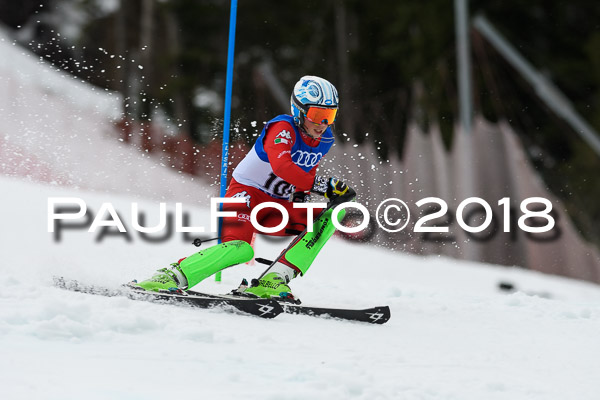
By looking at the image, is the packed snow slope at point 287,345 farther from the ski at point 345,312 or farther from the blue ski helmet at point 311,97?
the blue ski helmet at point 311,97

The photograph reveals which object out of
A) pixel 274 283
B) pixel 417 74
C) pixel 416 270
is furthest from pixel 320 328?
pixel 417 74

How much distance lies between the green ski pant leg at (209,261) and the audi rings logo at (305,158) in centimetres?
63

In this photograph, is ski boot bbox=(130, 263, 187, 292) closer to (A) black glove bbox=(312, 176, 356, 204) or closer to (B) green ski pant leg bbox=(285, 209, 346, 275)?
(B) green ski pant leg bbox=(285, 209, 346, 275)

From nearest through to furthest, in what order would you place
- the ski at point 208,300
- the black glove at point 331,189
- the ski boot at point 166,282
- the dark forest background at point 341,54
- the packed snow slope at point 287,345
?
the packed snow slope at point 287,345, the ski at point 208,300, the ski boot at point 166,282, the black glove at point 331,189, the dark forest background at point 341,54

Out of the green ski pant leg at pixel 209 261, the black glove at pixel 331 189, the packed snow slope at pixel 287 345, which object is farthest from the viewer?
the black glove at pixel 331 189

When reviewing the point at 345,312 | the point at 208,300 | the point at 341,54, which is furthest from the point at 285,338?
the point at 341,54

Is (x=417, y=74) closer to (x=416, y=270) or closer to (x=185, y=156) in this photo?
(x=185, y=156)

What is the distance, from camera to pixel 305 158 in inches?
205

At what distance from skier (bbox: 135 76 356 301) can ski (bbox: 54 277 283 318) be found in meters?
0.09

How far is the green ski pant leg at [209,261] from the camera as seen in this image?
4961 millimetres

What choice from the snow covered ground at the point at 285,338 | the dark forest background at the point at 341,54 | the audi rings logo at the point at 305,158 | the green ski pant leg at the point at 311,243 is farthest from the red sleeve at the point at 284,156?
the dark forest background at the point at 341,54

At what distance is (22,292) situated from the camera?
422 centimetres

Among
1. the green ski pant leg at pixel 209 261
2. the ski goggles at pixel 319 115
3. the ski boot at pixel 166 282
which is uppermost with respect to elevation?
the ski goggles at pixel 319 115

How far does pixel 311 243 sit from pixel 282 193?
14.0 inches
